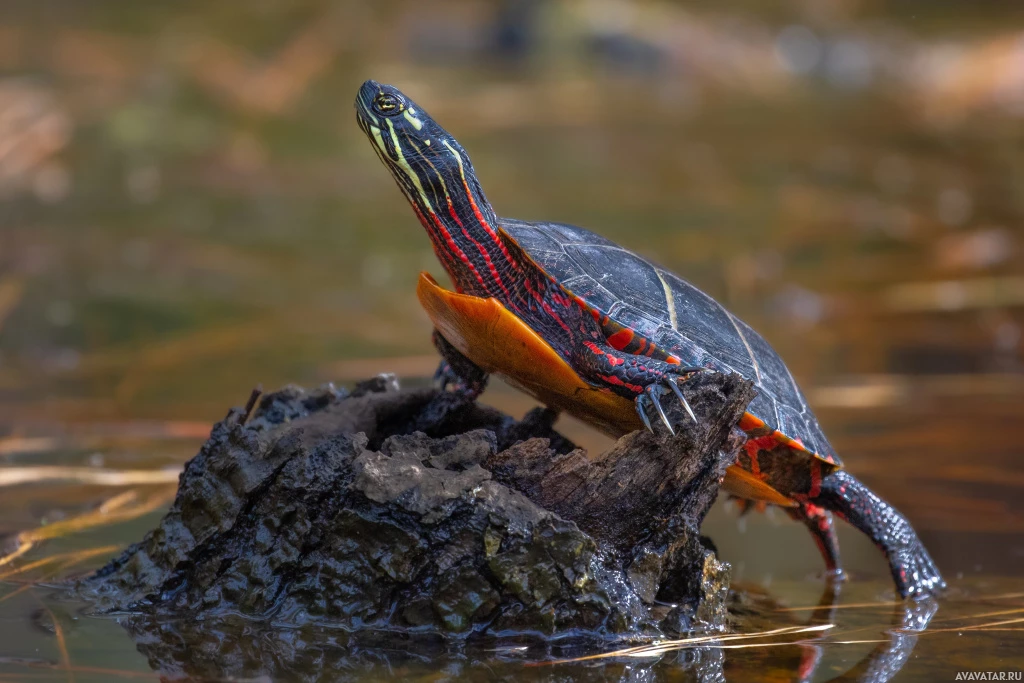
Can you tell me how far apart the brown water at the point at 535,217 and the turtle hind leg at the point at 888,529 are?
0.28ft

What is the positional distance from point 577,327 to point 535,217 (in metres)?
6.22

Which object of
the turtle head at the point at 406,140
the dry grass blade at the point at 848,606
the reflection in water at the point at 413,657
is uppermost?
the turtle head at the point at 406,140

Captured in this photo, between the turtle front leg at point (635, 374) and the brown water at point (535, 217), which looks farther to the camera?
the brown water at point (535, 217)

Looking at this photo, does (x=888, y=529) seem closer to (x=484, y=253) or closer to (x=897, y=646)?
(x=897, y=646)

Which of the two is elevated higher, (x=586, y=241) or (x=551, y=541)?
(x=586, y=241)

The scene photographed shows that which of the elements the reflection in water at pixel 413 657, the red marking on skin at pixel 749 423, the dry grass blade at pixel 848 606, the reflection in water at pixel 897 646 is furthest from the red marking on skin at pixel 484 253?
the reflection in water at pixel 897 646

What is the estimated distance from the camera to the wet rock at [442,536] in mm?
2094

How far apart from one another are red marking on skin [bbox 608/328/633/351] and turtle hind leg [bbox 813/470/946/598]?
798 millimetres

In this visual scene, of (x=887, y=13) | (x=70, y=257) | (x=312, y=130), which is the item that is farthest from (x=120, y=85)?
(x=887, y=13)

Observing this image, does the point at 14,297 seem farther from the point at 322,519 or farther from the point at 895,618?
the point at 895,618

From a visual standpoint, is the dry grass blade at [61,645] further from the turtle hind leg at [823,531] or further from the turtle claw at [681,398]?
the turtle hind leg at [823,531]

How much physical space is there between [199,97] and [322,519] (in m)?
8.49

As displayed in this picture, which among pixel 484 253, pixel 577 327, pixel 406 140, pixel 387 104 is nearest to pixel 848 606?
pixel 577 327

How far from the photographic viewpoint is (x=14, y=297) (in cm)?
614
